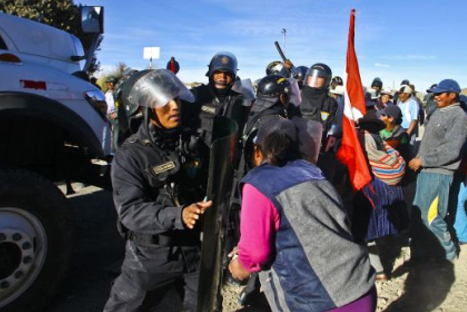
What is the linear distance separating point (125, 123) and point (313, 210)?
1262 millimetres

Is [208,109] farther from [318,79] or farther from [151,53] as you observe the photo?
[151,53]

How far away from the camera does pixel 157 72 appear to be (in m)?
2.18

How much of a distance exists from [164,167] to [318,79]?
9.93 ft

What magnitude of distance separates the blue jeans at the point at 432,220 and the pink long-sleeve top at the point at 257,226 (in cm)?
309

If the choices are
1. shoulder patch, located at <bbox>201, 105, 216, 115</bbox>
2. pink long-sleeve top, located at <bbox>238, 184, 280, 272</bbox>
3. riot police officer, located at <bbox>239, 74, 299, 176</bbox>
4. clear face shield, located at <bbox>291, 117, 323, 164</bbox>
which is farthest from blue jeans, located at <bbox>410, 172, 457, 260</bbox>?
pink long-sleeve top, located at <bbox>238, 184, 280, 272</bbox>

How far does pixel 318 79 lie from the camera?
455cm

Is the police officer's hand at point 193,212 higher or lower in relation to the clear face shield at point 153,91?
lower

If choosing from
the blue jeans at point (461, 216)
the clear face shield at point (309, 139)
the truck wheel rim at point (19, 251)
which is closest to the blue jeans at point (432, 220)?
the blue jeans at point (461, 216)

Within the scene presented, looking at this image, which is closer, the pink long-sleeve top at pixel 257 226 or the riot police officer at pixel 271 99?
the pink long-sleeve top at pixel 257 226

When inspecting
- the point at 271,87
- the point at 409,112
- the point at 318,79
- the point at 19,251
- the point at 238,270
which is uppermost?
the point at 318,79

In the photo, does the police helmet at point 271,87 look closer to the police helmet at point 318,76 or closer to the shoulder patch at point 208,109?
the shoulder patch at point 208,109

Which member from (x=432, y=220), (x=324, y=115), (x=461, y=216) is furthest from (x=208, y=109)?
(x=461, y=216)

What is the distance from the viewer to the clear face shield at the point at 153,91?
6.86ft

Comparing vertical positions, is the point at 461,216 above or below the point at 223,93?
below
